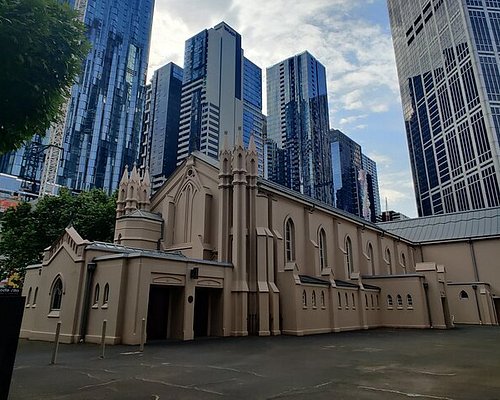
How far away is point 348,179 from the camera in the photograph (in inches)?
6865

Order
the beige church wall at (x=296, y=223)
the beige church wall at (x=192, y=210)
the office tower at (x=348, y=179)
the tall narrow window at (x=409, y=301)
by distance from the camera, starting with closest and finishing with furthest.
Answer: the beige church wall at (x=192, y=210), the beige church wall at (x=296, y=223), the tall narrow window at (x=409, y=301), the office tower at (x=348, y=179)

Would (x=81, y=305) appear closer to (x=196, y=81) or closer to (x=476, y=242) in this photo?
(x=476, y=242)

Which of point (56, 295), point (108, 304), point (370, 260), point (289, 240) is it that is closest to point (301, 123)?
point (370, 260)

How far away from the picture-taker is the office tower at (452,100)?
305 feet

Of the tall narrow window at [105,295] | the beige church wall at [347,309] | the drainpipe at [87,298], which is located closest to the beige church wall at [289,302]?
the beige church wall at [347,309]

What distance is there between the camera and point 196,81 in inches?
5758

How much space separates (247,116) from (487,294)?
448ft

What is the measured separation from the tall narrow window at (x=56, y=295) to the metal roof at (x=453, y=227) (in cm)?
4554

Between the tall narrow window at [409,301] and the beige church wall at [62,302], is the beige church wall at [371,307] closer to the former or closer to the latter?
the tall narrow window at [409,301]

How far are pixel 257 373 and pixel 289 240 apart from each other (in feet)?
65.2

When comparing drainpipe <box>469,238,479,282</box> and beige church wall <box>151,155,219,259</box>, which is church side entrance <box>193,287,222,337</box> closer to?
beige church wall <box>151,155,219,259</box>

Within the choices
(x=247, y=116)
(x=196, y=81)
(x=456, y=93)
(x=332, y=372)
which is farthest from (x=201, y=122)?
(x=332, y=372)

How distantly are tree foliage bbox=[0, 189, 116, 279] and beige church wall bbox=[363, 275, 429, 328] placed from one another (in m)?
27.1

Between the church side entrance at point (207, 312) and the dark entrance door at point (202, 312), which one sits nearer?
the church side entrance at point (207, 312)
